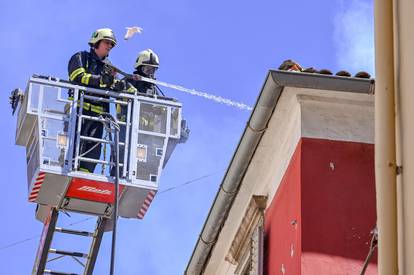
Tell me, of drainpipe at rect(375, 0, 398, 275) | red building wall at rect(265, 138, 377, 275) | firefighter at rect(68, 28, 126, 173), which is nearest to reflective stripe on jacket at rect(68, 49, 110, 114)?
firefighter at rect(68, 28, 126, 173)

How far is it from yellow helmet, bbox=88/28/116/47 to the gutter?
3.42m

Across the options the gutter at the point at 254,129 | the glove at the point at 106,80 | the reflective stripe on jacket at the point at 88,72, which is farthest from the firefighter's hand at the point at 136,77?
the gutter at the point at 254,129

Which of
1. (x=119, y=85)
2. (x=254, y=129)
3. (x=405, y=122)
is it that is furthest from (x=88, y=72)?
(x=405, y=122)

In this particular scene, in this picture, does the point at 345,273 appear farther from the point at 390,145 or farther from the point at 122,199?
the point at 122,199

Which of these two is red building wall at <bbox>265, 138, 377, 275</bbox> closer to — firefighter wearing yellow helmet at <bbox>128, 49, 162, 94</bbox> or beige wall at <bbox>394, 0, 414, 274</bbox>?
beige wall at <bbox>394, 0, 414, 274</bbox>

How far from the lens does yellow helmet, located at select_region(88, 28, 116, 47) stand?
1423cm

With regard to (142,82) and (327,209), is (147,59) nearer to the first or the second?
(142,82)

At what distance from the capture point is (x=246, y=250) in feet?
35.9

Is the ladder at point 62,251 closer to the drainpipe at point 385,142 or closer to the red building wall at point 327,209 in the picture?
the red building wall at point 327,209

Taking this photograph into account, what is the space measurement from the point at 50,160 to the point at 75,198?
0.69 meters

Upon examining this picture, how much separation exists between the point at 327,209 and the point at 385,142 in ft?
13.1

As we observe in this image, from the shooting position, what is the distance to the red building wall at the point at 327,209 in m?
8.73

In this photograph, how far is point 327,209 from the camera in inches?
351

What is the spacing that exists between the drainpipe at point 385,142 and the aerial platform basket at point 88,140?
28.3 feet
